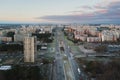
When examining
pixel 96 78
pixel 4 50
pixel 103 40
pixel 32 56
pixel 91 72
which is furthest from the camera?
pixel 103 40

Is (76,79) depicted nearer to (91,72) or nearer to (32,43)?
(91,72)

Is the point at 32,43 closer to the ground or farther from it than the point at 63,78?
farther from it

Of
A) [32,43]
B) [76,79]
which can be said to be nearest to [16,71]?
[76,79]

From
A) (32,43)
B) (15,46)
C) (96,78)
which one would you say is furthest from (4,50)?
(96,78)

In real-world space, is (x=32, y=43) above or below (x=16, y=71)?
above

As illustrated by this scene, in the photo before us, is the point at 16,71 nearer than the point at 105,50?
Yes

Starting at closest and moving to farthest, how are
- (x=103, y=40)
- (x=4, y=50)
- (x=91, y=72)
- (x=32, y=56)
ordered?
(x=91, y=72)
(x=32, y=56)
(x=4, y=50)
(x=103, y=40)

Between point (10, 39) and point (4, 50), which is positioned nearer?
point (4, 50)

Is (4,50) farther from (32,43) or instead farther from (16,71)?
(16,71)

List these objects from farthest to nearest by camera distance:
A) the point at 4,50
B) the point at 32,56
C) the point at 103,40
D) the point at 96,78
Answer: the point at 103,40
the point at 4,50
the point at 32,56
the point at 96,78
